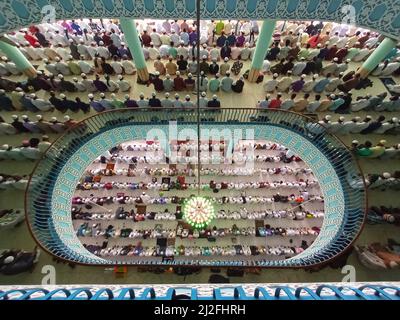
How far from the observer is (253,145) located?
7.59 metres

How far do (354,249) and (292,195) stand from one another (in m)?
1.99

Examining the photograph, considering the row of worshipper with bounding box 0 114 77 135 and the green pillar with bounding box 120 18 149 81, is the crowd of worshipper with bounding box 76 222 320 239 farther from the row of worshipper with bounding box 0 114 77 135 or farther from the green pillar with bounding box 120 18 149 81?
the green pillar with bounding box 120 18 149 81

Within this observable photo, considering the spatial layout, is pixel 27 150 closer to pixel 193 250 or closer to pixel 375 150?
pixel 193 250

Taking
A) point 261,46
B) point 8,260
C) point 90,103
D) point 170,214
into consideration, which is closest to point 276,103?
point 261,46

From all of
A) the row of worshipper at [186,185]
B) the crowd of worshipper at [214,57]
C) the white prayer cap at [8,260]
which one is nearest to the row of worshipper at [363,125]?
the crowd of worshipper at [214,57]

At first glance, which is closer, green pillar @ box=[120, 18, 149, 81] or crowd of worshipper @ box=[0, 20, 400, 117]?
green pillar @ box=[120, 18, 149, 81]

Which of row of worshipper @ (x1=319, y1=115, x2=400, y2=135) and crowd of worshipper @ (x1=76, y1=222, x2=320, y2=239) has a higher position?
row of worshipper @ (x1=319, y1=115, x2=400, y2=135)

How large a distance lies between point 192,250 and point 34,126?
514cm

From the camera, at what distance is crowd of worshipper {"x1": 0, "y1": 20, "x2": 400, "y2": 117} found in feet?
23.6

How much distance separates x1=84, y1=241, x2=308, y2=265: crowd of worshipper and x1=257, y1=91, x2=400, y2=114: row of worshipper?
364 centimetres

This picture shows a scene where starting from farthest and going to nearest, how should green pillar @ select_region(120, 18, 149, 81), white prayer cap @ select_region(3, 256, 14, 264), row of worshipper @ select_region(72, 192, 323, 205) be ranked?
row of worshipper @ select_region(72, 192, 323, 205) → green pillar @ select_region(120, 18, 149, 81) → white prayer cap @ select_region(3, 256, 14, 264)

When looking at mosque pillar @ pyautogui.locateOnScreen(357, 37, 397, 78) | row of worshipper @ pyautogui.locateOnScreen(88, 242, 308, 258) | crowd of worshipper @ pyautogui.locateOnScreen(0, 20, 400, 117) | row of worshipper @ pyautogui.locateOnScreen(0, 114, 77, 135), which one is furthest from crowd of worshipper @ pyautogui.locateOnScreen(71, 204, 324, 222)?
mosque pillar @ pyautogui.locateOnScreen(357, 37, 397, 78)

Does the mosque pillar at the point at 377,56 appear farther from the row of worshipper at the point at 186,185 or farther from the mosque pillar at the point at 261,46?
the row of worshipper at the point at 186,185
